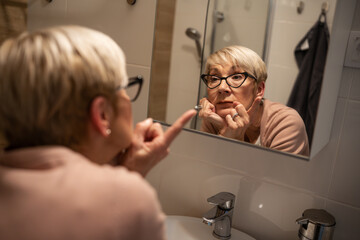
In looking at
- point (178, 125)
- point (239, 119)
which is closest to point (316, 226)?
point (239, 119)

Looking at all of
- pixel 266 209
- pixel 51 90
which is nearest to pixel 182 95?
pixel 266 209

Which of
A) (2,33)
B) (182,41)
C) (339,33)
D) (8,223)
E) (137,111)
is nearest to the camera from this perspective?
(8,223)

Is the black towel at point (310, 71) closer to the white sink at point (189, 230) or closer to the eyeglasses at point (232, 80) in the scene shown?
the eyeglasses at point (232, 80)

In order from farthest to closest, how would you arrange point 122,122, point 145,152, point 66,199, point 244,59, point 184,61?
1. point 184,61
2. point 244,59
3. point 145,152
4. point 122,122
5. point 66,199

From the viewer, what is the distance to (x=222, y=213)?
92 centimetres

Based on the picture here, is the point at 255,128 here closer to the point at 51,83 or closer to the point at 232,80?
the point at 232,80

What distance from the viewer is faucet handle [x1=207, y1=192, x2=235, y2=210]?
2.96 feet

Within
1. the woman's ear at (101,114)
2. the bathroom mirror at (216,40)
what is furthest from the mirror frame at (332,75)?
the woman's ear at (101,114)

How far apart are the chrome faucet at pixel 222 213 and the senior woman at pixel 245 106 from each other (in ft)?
0.56

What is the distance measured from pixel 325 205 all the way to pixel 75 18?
106 centimetres

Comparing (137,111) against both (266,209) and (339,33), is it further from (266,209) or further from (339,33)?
(339,33)

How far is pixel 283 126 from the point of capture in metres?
0.85

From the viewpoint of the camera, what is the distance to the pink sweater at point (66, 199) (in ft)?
1.50

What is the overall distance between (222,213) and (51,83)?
0.61 meters
